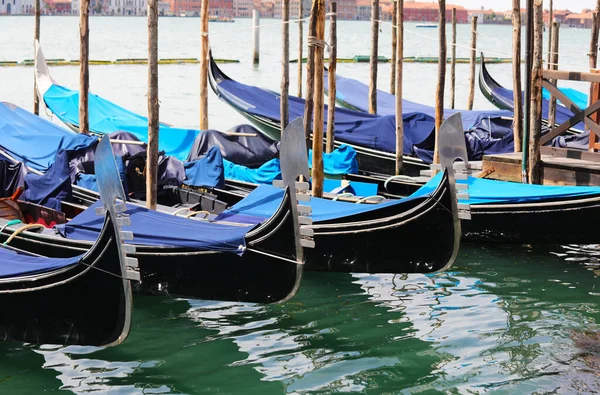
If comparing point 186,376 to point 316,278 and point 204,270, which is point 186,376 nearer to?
point 204,270

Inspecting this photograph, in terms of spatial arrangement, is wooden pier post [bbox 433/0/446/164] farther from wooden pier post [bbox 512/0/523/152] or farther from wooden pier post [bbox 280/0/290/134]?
wooden pier post [bbox 280/0/290/134]

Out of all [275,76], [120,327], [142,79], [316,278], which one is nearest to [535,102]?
[316,278]

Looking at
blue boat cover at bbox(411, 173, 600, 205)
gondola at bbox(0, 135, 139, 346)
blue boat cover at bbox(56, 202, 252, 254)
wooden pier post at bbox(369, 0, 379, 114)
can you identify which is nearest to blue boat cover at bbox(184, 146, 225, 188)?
blue boat cover at bbox(56, 202, 252, 254)

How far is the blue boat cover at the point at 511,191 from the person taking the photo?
22.9 feet

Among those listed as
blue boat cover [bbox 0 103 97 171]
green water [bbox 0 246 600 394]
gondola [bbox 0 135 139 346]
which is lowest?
green water [bbox 0 246 600 394]

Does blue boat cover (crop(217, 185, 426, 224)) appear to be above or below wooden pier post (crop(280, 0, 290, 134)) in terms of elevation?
below

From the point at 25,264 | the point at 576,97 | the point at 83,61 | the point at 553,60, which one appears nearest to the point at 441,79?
the point at 83,61

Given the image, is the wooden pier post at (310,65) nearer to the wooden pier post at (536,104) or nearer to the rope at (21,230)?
the wooden pier post at (536,104)

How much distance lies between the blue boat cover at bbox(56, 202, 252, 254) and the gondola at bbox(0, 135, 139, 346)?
0.93m

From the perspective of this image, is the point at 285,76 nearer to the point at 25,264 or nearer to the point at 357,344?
the point at 357,344

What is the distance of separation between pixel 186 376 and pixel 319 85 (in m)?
3.27

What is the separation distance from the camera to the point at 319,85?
24.9 ft

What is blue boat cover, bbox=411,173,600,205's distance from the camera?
697 cm

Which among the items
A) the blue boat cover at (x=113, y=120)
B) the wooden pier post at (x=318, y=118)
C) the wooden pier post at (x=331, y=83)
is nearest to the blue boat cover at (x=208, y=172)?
the wooden pier post at (x=318, y=118)
